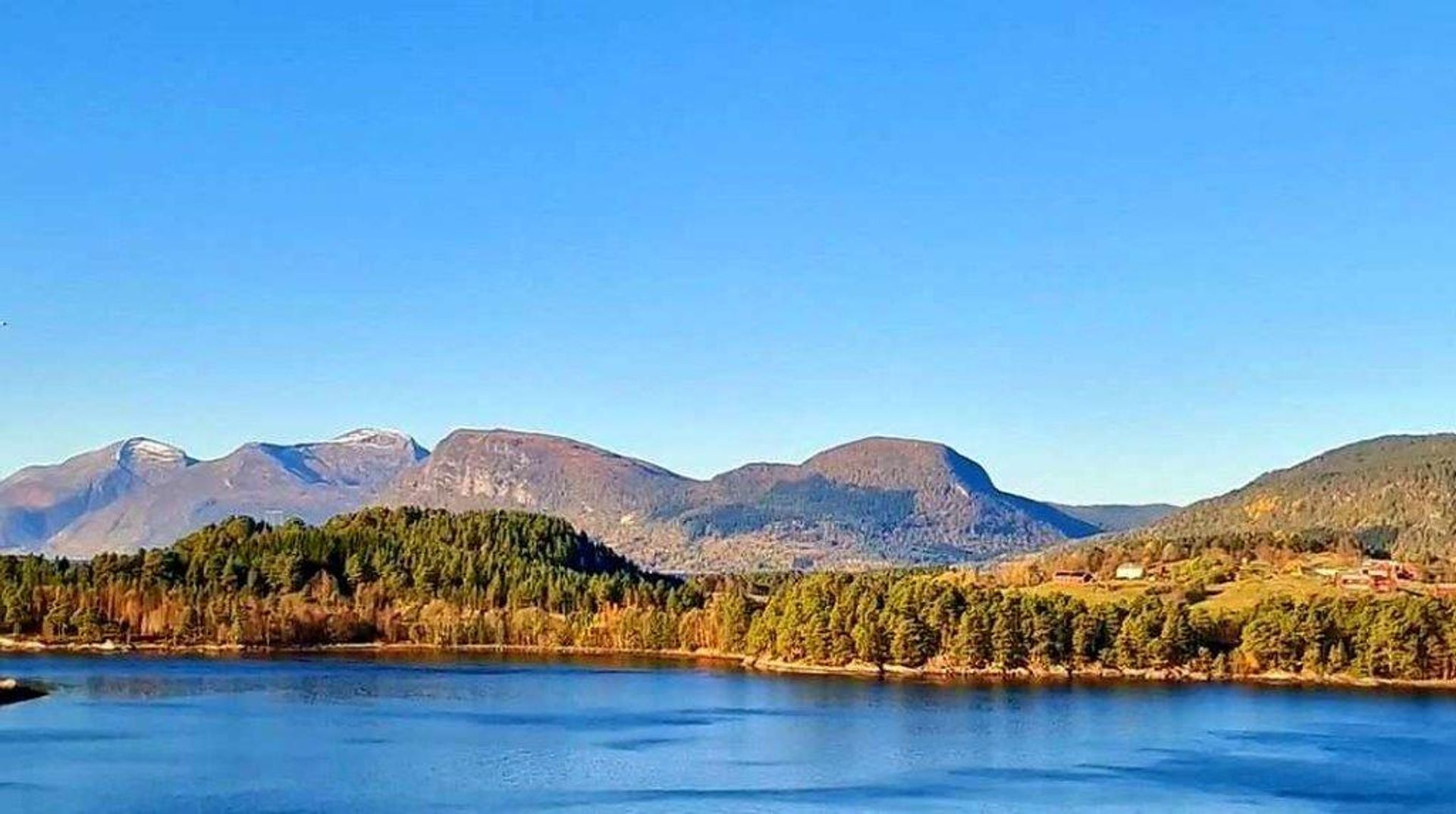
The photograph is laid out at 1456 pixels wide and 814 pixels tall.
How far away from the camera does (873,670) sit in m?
151

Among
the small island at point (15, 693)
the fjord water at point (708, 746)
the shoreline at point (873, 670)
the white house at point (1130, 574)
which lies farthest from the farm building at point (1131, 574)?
the small island at point (15, 693)

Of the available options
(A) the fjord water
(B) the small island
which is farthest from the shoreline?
(B) the small island

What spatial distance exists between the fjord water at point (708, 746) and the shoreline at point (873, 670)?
5.68 metres

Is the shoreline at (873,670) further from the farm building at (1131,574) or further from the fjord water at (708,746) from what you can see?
the farm building at (1131,574)

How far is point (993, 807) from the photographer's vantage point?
7694 cm

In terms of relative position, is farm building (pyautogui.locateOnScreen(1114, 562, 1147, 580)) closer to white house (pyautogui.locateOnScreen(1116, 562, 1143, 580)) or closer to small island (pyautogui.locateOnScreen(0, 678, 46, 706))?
white house (pyautogui.locateOnScreen(1116, 562, 1143, 580))

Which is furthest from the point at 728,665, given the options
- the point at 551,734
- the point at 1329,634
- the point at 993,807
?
the point at 993,807

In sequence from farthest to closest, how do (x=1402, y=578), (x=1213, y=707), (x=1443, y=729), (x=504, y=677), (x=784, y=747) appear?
(x=1402, y=578)
(x=504, y=677)
(x=1213, y=707)
(x=1443, y=729)
(x=784, y=747)

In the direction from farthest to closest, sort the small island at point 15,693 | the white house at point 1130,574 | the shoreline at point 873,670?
the white house at point 1130,574 → the shoreline at point 873,670 → the small island at point 15,693

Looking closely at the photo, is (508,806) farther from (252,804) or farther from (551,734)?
(551,734)

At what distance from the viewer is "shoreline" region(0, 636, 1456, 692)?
142 metres

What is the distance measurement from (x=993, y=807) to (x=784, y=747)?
21194 mm

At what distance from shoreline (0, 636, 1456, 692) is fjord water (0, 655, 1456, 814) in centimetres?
568

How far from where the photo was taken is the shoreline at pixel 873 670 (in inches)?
5600
